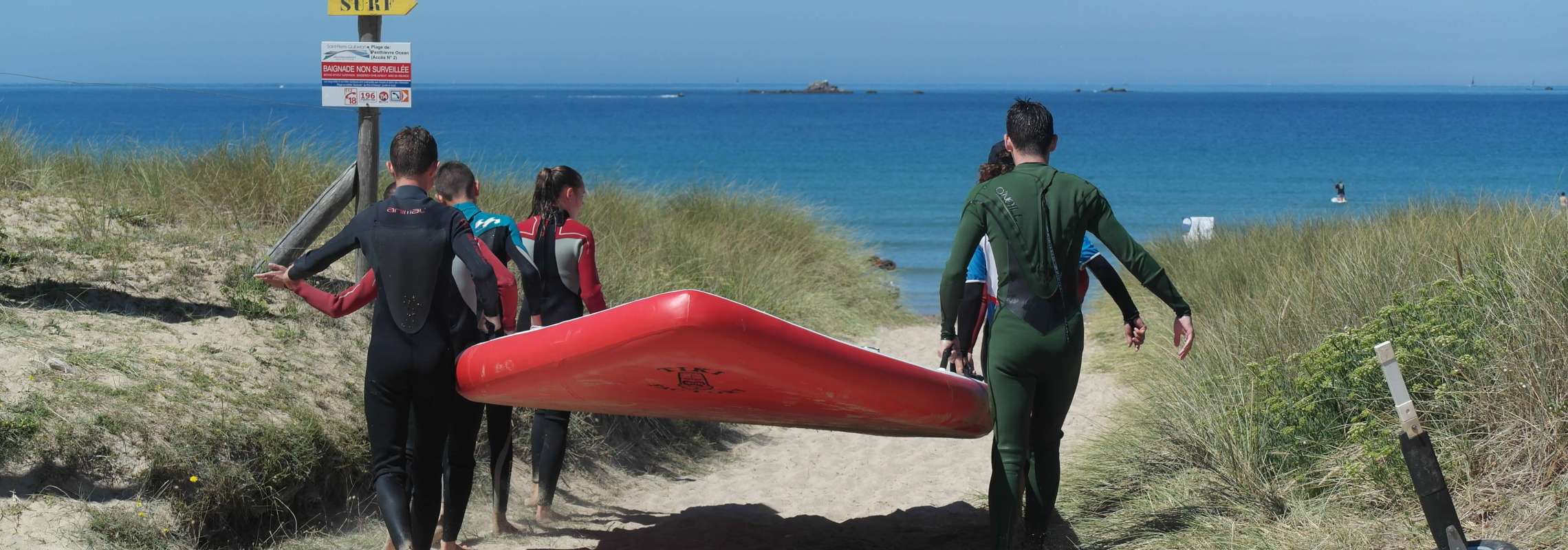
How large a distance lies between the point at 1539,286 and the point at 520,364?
392 centimetres

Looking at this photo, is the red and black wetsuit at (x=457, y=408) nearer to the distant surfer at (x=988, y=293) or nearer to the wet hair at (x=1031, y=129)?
the distant surfer at (x=988, y=293)

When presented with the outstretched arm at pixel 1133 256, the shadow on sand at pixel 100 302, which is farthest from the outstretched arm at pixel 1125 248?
the shadow on sand at pixel 100 302

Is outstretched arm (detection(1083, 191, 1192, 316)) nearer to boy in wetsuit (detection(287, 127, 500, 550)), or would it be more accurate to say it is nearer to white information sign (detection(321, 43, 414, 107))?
boy in wetsuit (detection(287, 127, 500, 550))

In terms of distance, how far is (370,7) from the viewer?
665 cm

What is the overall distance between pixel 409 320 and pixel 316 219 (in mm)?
3437

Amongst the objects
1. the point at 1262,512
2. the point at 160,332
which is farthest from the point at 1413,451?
the point at 160,332

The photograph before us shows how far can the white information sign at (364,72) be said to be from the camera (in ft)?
21.7

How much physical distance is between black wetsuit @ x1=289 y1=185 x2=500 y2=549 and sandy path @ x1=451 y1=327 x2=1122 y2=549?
127 centimetres

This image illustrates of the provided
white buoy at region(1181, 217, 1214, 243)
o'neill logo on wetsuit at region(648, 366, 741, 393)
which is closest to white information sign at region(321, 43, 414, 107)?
o'neill logo on wetsuit at region(648, 366, 741, 393)

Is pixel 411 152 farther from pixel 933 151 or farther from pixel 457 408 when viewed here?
pixel 933 151

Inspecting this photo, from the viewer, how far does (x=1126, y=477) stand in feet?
18.3

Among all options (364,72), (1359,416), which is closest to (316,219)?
(364,72)

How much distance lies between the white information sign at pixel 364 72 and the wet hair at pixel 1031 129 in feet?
12.0

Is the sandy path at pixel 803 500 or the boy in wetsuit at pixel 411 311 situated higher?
the boy in wetsuit at pixel 411 311
